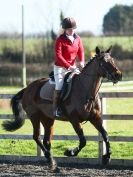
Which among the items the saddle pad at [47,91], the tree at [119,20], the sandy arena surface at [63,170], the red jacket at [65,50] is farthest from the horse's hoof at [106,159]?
the tree at [119,20]

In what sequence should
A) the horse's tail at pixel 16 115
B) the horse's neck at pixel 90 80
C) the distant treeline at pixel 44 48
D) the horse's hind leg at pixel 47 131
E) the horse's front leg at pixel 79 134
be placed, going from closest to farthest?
the horse's front leg at pixel 79 134 < the horse's neck at pixel 90 80 < the horse's hind leg at pixel 47 131 < the horse's tail at pixel 16 115 < the distant treeline at pixel 44 48

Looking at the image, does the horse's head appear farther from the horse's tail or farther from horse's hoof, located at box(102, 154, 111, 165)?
the horse's tail

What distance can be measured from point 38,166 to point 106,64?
2.43 metres

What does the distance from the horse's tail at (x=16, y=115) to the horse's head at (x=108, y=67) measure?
91.2 inches

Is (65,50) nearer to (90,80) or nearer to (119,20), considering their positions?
(90,80)

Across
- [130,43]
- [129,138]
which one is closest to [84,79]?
[129,138]

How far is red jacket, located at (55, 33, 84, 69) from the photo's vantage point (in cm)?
1033

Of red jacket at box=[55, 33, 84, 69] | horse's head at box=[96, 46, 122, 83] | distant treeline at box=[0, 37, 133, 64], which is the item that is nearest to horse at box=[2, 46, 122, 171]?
horse's head at box=[96, 46, 122, 83]

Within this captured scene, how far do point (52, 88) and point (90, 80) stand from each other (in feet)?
3.12

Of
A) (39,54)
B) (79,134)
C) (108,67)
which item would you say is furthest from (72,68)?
(39,54)

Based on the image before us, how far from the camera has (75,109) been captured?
33.2 feet

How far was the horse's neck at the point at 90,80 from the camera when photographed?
1007 cm

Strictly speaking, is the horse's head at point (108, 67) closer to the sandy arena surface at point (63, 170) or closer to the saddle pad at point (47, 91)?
the saddle pad at point (47, 91)

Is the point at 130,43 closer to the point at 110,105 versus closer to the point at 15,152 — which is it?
the point at 110,105
